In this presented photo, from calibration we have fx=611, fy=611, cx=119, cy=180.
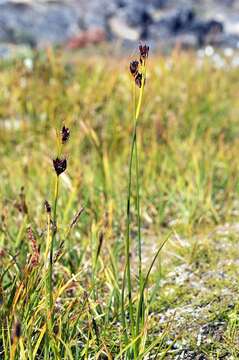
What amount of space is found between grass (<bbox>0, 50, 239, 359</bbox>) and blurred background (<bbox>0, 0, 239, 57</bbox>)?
15.3 meters

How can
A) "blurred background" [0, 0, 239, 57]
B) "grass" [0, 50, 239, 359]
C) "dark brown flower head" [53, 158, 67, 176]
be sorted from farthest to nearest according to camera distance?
"blurred background" [0, 0, 239, 57], "grass" [0, 50, 239, 359], "dark brown flower head" [53, 158, 67, 176]

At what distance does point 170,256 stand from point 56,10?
79.9ft

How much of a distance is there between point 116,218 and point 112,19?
23.6 m

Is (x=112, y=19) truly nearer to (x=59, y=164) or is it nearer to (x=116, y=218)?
(x=116, y=218)

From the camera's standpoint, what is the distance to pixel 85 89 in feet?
17.7

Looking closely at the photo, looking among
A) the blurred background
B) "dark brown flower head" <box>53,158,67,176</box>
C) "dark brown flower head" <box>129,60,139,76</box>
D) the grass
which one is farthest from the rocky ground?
the blurred background

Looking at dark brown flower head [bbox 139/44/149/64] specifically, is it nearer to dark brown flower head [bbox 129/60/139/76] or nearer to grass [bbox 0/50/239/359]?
dark brown flower head [bbox 129/60/139/76]

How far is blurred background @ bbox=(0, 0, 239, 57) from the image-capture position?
2170 cm

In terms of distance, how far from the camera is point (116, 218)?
2967mm

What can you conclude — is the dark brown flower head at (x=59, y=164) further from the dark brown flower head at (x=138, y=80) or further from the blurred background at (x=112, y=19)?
the blurred background at (x=112, y=19)

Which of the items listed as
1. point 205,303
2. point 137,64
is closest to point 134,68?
point 137,64

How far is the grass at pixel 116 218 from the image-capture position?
69.4 inches

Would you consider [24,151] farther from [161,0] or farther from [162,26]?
[161,0]

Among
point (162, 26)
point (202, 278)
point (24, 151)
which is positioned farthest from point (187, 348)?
point (162, 26)
